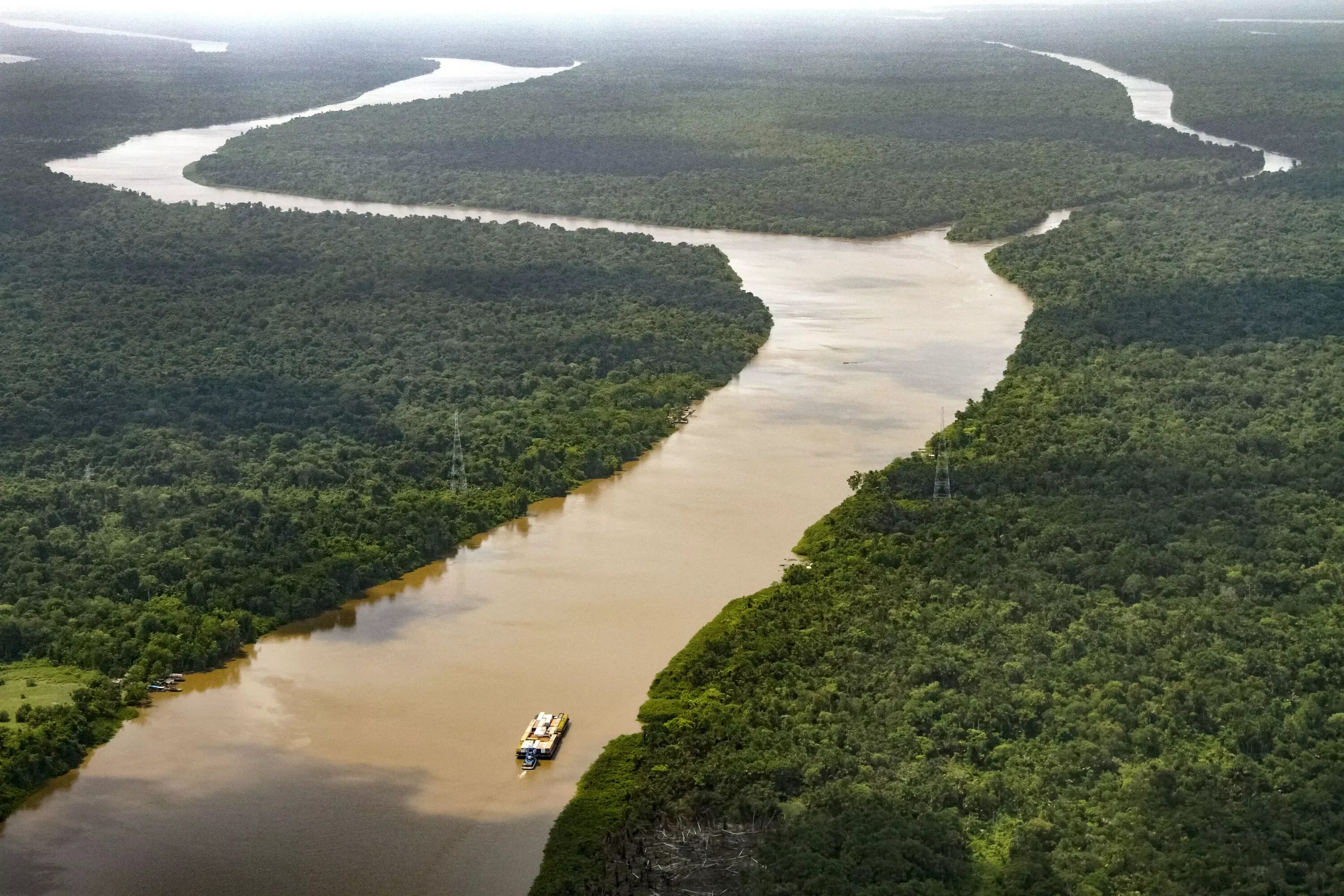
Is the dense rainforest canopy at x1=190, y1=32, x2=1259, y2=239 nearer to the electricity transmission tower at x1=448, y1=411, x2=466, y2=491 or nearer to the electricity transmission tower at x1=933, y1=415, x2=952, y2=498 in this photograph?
the electricity transmission tower at x1=933, y1=415, x2=952, y2=498

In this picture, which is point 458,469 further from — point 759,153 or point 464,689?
point 759,153

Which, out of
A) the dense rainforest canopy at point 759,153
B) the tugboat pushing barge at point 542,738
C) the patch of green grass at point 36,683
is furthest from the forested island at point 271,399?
the dense rainforest canopy at point 759,153

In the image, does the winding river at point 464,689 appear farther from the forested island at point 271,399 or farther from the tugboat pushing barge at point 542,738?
the forested island at point 271,399

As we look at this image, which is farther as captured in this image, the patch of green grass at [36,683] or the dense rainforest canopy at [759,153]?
the dense rainforest canopy at [759,153]

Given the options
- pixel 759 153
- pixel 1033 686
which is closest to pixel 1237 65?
pixel 759 153

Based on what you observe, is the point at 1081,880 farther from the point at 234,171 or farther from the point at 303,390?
the point at 234,171

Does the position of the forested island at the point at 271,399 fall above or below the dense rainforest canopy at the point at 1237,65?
below
